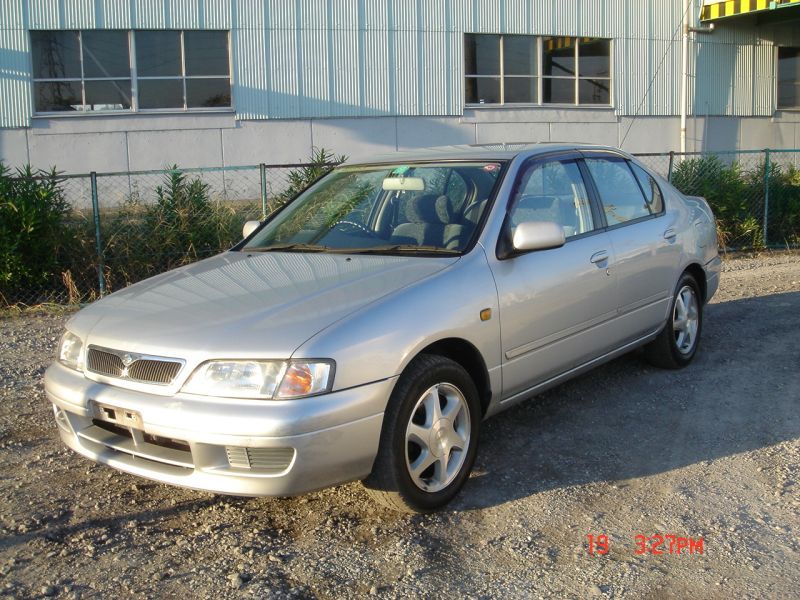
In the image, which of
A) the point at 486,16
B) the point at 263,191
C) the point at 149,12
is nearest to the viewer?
the point at 263,191

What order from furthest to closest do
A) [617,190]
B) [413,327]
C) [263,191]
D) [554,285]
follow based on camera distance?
1. [263,191]
2. [617,190]
3. [554,285]
4. [413,327]

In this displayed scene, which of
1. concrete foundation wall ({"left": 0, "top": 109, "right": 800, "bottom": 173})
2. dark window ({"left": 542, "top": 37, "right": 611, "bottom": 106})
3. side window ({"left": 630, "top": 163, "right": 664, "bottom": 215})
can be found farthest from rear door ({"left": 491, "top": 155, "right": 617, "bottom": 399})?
dark window ({"left": 542, "top": 37, "right": 611, "bottom": 106})

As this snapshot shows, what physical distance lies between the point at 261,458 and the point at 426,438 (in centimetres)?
81

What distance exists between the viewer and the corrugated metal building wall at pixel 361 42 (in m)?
17.2

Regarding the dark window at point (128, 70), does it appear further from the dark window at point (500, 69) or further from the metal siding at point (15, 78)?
the dark window at point (500, 69)

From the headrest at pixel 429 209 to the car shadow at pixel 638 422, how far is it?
1.31 metres

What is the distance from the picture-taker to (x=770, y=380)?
6.13 m

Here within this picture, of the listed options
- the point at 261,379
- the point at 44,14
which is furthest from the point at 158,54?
the point at 261,379

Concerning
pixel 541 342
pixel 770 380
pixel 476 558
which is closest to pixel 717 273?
pixel 770 380

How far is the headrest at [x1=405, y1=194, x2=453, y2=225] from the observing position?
4758 millimetres

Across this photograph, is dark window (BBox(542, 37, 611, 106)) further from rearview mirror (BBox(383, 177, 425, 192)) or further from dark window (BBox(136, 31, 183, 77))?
rearview mirror (BBox(383, 177, 425, 192))

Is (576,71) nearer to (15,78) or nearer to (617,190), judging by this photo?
(15,78)

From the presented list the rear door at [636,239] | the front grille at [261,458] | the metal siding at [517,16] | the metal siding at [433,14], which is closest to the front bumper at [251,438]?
the front grille at [261,458]

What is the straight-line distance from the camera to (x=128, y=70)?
703 inches
